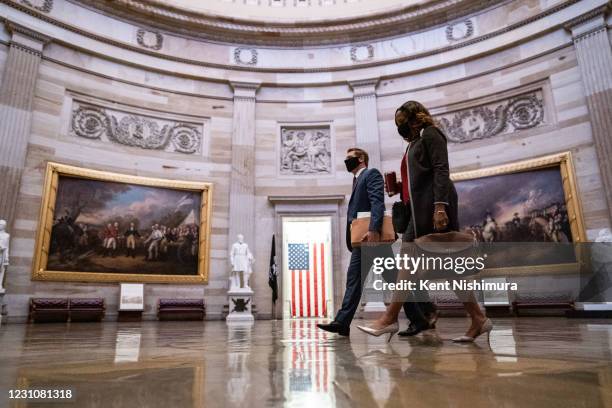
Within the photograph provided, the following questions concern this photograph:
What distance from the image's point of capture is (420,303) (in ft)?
13.6

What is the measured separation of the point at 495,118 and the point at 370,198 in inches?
396

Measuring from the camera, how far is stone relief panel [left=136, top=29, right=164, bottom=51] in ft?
44.2

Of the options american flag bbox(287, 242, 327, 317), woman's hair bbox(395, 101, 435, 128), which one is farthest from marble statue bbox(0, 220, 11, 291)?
woman's hair bbox(395, 101, 435, 128)

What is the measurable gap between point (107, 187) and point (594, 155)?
13.1 metres

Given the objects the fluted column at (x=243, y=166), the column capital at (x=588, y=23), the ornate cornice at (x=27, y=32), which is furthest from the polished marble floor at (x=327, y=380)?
the ornate cornice at (x=27, y=32)

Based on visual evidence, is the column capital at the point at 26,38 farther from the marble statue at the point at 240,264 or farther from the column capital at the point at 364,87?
the column capital at the point at 364,87

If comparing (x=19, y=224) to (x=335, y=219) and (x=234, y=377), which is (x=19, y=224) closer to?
(x=335, y=219)

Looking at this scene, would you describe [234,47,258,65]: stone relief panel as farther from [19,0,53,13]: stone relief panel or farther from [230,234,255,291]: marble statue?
[230,234,255,291]: marble statue

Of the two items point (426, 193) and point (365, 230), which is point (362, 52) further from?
point (426, 193)

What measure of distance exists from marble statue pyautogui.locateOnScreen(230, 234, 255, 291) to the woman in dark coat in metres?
8.89

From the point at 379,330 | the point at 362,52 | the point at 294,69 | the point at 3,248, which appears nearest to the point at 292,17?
the point at 294,69

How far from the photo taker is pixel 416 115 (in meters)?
3.45

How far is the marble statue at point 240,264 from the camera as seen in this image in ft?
38.9

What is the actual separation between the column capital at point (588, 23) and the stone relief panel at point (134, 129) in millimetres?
11181
